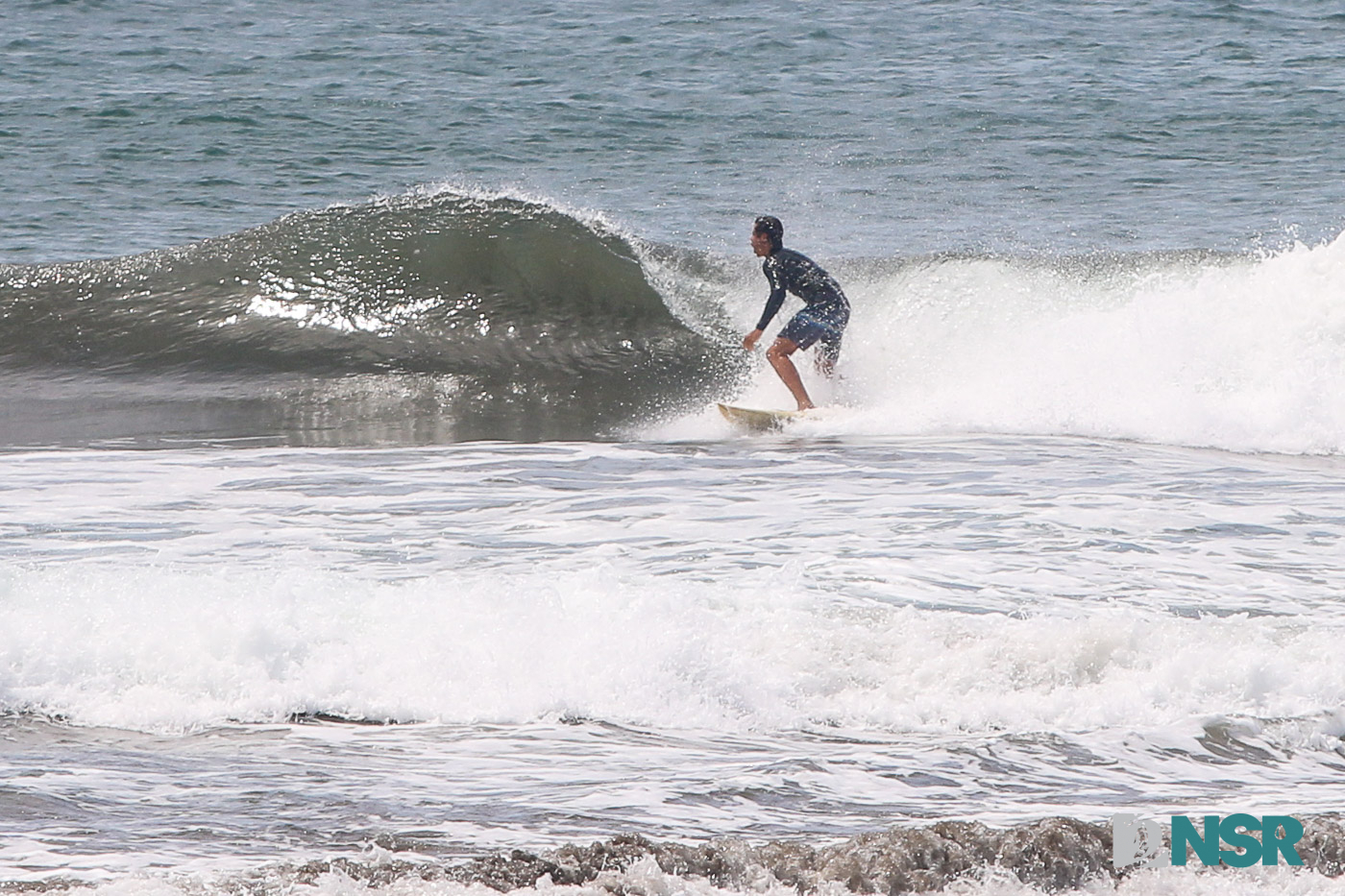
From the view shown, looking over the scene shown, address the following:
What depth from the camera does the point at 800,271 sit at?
33.4 ft

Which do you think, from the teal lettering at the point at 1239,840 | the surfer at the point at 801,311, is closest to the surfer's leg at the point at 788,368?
the surfer at the point at 801,311

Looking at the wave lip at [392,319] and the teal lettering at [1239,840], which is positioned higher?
the wave lip at [392,319]

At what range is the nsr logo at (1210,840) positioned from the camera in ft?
11.4

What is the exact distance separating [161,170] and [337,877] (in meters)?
17.2

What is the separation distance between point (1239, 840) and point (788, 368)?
6.70 metres

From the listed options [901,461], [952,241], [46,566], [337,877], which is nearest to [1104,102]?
[952,241]

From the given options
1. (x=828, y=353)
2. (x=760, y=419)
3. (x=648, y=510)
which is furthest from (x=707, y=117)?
(x=648, y=510)

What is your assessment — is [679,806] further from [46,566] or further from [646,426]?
[646,426]

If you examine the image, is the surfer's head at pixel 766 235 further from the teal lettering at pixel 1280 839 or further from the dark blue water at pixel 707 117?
the teal lettering at pixel 1280 839

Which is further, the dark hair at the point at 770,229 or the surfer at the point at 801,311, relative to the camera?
the surfer at the point at 801,311

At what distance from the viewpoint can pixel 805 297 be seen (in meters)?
10.2

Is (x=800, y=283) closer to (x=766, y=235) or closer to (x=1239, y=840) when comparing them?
(x=766, y=235)

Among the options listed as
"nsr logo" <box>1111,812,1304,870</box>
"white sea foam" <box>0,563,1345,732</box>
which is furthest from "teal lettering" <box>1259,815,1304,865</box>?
"white sea foam" <box>0,563,1345,732</box>

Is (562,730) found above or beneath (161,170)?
beneath
